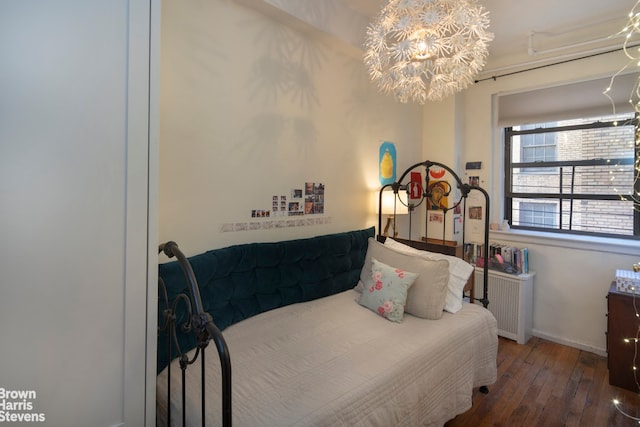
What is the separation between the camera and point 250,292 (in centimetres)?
198

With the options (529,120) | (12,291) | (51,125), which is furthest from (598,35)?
(12,291)

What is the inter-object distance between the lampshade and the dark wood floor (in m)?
1.49

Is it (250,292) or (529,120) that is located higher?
(529,120)

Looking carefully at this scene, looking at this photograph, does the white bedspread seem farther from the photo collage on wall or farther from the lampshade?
the lampshade

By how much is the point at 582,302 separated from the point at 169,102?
365 cm

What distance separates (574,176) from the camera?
3.06m

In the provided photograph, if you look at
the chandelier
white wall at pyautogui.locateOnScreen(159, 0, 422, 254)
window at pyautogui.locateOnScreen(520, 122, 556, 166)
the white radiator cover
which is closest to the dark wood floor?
the white radiator cover

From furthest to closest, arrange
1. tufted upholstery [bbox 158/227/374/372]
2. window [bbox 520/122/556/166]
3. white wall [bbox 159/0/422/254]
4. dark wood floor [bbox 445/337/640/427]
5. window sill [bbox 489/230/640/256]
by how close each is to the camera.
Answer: window [bbox 520/122/556/166]
window sill [bbox 489/230/640/256]
dark wood floor [bbox 445/337/640/427]
white wall [bbox 159/0/422/254]
tufted upholstery [bbox 158/227/374/372]

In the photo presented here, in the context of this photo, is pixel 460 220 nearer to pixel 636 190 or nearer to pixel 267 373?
pixel 636 190

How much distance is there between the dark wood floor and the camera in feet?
6.42

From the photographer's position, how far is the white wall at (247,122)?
1780mm

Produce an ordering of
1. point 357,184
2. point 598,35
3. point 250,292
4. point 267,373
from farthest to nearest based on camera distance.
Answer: point 357,184
point 598,35
point 250,292
point 267,373

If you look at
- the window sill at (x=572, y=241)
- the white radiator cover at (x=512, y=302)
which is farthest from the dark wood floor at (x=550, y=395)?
the window sill at (x=572, y=241)

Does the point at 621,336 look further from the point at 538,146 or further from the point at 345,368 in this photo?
the point at 345,368
